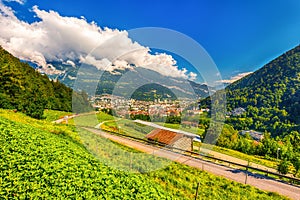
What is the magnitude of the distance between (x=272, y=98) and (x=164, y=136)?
122m

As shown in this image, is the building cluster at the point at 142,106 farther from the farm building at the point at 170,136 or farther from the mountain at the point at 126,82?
the farm building at the point at 170,136

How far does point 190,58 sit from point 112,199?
4.56 metres

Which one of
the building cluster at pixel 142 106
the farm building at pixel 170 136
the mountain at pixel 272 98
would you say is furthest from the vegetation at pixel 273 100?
the building cluster at pixel 142 106

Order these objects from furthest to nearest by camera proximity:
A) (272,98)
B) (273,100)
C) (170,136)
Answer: (272,98)
(273,100)
(170,136)

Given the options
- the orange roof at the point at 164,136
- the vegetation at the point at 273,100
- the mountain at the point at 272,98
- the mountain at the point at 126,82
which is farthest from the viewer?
the mountain at the point at 272,98

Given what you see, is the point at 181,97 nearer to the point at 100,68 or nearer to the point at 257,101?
the point at 100,68

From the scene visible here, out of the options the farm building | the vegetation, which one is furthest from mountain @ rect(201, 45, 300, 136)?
the farm building

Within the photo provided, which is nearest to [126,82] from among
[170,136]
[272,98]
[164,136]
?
[170,136]

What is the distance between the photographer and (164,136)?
12211mm

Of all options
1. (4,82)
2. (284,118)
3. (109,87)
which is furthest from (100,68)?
(284,118)

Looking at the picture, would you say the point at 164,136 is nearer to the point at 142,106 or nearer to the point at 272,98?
the point at 142,106

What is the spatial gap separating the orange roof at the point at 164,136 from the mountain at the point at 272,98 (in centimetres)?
8841

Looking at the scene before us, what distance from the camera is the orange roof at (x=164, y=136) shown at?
10312 millimetres

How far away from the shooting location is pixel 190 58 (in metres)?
6.02
